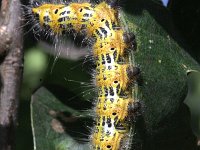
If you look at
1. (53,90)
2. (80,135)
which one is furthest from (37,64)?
(80,135)

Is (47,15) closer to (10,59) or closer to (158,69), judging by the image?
(10,59)

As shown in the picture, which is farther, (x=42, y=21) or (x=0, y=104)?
(x=42, y=21)

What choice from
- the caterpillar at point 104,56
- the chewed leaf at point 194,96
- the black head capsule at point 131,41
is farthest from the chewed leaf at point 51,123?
the chewed leaf at point 194,96

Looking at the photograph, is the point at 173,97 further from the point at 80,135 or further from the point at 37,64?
the point at 37,64

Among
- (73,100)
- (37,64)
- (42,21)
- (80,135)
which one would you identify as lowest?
(80,135)

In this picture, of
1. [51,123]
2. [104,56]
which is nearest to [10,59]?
[51,123]

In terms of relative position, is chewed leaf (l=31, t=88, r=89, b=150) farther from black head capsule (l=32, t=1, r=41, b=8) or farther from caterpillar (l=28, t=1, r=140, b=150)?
black head capsule (l=32, t=1, r=41, b=8)

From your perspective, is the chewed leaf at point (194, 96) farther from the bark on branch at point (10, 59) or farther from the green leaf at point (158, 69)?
the bark on branch at point (10, 59)
